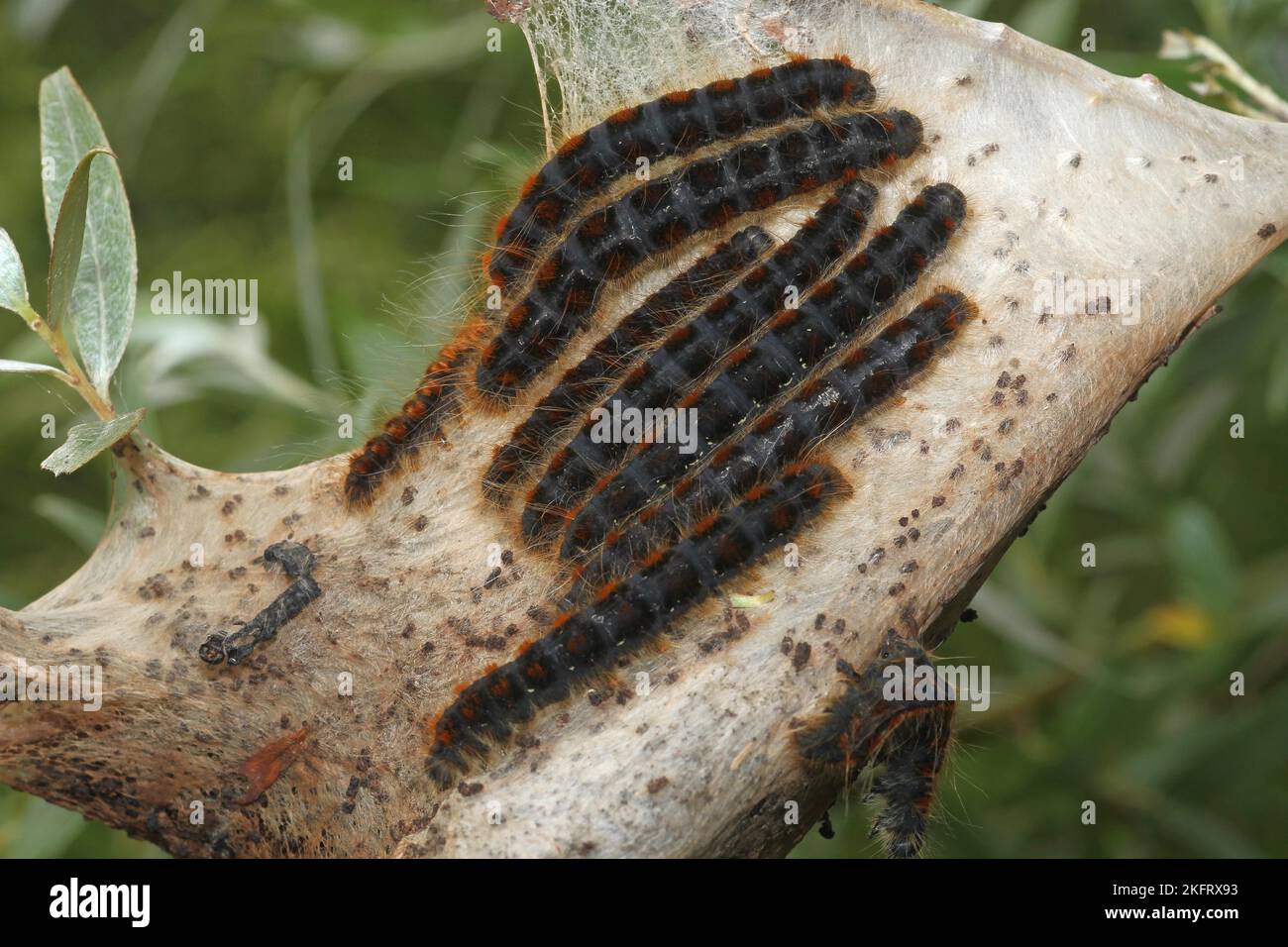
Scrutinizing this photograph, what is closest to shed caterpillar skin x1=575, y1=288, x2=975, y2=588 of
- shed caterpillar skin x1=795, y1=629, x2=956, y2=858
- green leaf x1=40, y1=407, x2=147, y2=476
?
shed caterpillar skin x1=795, y1=629, x2=956, y2=858

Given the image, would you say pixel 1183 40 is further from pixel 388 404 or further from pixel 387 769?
pixel 387 769

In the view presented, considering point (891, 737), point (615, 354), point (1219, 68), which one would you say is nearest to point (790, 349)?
point (615, 354)

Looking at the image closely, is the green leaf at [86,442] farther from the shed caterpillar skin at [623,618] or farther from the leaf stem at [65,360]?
the shed caterpillar skin at [623,618]

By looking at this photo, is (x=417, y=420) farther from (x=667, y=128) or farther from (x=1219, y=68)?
(x=1219, y=68)

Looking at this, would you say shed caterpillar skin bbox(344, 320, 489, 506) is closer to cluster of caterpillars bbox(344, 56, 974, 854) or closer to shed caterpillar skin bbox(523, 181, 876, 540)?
cluster of caterpillars bbox(344, 56, 974, 854)

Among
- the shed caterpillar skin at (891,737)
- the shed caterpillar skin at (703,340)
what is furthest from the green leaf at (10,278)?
the shed caterpillar skin at (891,737)

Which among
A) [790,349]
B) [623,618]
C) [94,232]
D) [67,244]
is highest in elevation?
[94,232]
